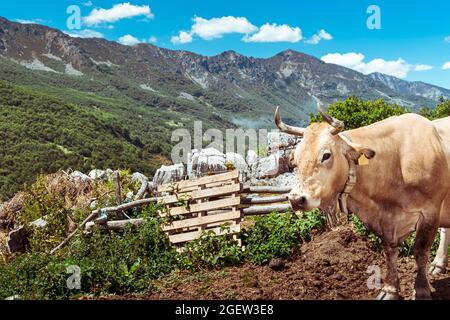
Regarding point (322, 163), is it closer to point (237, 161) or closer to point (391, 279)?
point (391, 279)

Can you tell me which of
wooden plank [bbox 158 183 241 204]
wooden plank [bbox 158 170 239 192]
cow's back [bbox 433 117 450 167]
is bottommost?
wooden plank [bbox 158 183 241 204]

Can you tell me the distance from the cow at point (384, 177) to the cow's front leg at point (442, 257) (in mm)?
1507

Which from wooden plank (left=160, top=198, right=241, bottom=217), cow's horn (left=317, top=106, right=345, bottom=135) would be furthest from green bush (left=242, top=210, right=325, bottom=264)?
cow's horn (left=317, top=106, right=345, bottom=135)

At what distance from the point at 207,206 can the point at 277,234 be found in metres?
2.01

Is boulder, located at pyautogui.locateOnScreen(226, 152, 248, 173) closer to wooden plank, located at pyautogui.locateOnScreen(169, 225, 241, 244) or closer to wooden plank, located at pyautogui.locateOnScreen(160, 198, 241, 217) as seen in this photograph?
wooden plank, located at pyautogui.locateOnScreen(160, 198, 241, 217)

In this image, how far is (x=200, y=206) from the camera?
434 inches

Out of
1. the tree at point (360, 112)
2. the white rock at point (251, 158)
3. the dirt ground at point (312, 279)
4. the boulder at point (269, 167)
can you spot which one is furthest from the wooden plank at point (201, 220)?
the tree at point (360, 112)

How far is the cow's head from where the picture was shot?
474 centimetres

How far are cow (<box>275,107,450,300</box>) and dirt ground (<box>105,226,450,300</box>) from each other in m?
0.98

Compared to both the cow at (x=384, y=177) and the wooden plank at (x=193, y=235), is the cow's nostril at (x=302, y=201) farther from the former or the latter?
the wooden plank at (x=193, y=235)

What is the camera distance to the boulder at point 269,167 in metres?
26.5

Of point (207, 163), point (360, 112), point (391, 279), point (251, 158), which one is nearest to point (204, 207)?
point (391, 279)

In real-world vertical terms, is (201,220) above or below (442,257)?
above

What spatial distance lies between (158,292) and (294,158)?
4009 mm
